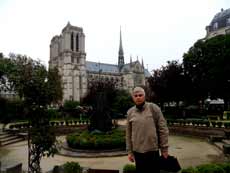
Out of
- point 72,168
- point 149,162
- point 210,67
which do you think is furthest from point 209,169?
point 210,67

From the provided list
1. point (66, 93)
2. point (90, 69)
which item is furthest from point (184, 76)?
point (90, 69)

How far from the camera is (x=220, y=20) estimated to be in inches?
2169

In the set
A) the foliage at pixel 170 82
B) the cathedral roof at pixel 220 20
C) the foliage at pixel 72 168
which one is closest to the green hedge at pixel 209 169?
the foliage at pixel 72 168

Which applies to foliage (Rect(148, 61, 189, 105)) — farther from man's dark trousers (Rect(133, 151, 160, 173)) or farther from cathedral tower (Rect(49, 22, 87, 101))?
cathedral tower (Rect(49, 22, 87, 101))

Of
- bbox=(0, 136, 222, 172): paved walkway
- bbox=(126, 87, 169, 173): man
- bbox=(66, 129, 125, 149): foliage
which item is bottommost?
bbox=(0, 136, 222, 172): paved walkway

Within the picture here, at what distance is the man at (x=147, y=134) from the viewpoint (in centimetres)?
436

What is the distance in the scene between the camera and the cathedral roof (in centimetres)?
5322

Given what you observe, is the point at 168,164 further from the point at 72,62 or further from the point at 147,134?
the point at 72,62

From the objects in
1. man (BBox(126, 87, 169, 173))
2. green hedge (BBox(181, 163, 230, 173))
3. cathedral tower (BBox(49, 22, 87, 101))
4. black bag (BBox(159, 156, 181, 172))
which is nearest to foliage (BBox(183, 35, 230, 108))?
green hedge (BBox(181, 163, 230, 173))

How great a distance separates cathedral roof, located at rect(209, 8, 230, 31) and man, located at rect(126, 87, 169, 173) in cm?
5465

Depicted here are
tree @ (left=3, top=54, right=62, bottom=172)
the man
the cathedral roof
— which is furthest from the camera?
the cathedral roof

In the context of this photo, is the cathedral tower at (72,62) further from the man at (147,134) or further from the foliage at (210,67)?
the man at (147,134)

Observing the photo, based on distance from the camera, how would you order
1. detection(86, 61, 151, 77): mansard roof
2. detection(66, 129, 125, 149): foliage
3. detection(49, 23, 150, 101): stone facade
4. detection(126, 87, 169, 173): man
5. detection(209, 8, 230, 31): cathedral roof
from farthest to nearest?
detection(86, 61, 151, 77): mansard roof < detection(49, 23, 150, 101): stone facade < detection(209, 8, 230, 31): cathedral roof < detection(66, 129, 125, 149): foliage < detection(126, 87, 169, 173): man

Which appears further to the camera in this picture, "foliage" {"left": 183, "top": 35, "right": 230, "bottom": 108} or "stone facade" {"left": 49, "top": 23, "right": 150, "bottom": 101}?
"stone facade" {"left": 49, "top": 23, "right": 150, "bottom": 101}
